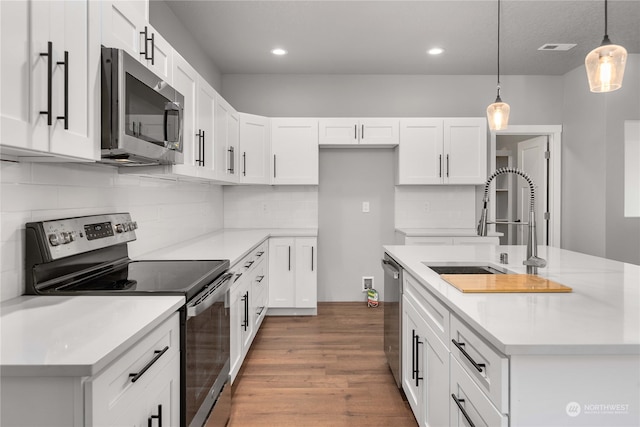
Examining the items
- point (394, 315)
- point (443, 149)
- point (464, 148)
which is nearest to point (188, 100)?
point (394, 315)

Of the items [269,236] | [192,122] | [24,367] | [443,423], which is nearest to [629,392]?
[443,423]

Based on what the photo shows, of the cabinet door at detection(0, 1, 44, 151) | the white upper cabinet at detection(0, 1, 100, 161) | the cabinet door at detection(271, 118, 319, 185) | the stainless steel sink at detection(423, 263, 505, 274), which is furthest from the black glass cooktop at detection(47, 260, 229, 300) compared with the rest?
the cabinet door at detection(271, 118, 319, 185)

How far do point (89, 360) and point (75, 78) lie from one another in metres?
0.89

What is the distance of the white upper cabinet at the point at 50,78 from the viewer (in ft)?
3.39

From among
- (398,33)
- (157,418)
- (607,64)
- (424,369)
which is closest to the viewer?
(157,418)

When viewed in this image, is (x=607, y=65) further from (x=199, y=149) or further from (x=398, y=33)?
(x=199, y=149)

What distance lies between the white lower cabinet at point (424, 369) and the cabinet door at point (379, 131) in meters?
2.34

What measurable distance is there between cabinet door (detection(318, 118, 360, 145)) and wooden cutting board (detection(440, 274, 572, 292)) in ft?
8.96

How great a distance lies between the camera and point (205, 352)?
5.65ft

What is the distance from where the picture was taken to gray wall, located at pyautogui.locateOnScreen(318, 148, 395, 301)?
4629 millimetres

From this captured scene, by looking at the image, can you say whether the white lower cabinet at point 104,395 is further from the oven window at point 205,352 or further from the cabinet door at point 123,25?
the cabinet door at point 123,25

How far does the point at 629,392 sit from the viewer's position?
1.01 meters

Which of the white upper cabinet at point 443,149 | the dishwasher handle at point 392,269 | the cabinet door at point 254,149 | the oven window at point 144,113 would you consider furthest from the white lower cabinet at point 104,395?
the white upper cabinet at point 443,149

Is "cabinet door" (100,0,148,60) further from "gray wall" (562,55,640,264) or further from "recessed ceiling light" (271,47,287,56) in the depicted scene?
"gray wall" (562,55,640,264)
